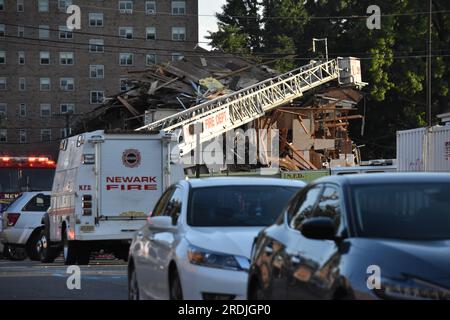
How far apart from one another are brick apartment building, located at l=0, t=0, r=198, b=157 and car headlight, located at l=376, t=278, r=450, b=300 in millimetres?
90412

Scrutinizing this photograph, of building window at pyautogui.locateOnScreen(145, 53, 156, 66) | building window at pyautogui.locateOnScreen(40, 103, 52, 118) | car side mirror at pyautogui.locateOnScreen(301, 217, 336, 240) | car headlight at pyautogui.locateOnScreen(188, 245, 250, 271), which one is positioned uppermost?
Answer: building window at pyautogui.locateOnScreen(145, 53, 156, 66)

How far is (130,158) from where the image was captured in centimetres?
2142

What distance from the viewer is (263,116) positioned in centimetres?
4784

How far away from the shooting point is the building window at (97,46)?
3816 inches

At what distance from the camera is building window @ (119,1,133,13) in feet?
321

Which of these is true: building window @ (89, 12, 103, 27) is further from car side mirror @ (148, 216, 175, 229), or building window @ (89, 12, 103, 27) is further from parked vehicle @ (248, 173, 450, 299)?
parked vehicle @ (248, 173, 450, 299)

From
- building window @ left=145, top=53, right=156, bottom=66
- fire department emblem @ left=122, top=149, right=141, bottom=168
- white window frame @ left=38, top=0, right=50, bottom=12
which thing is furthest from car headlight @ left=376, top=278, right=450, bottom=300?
white window frame @ left=38, top=0, right=50, bottom=12

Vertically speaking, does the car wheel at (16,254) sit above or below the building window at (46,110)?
below

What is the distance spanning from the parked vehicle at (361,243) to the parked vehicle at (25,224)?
17.7 metres

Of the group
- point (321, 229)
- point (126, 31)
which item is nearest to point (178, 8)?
point (126, 31)

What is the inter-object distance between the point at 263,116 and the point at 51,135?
53.1m

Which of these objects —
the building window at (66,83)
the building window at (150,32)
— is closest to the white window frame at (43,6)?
the building window at (66,83)

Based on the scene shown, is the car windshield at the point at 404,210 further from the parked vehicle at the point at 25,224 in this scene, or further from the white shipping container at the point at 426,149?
the parked vehicle at the point at 25,224
